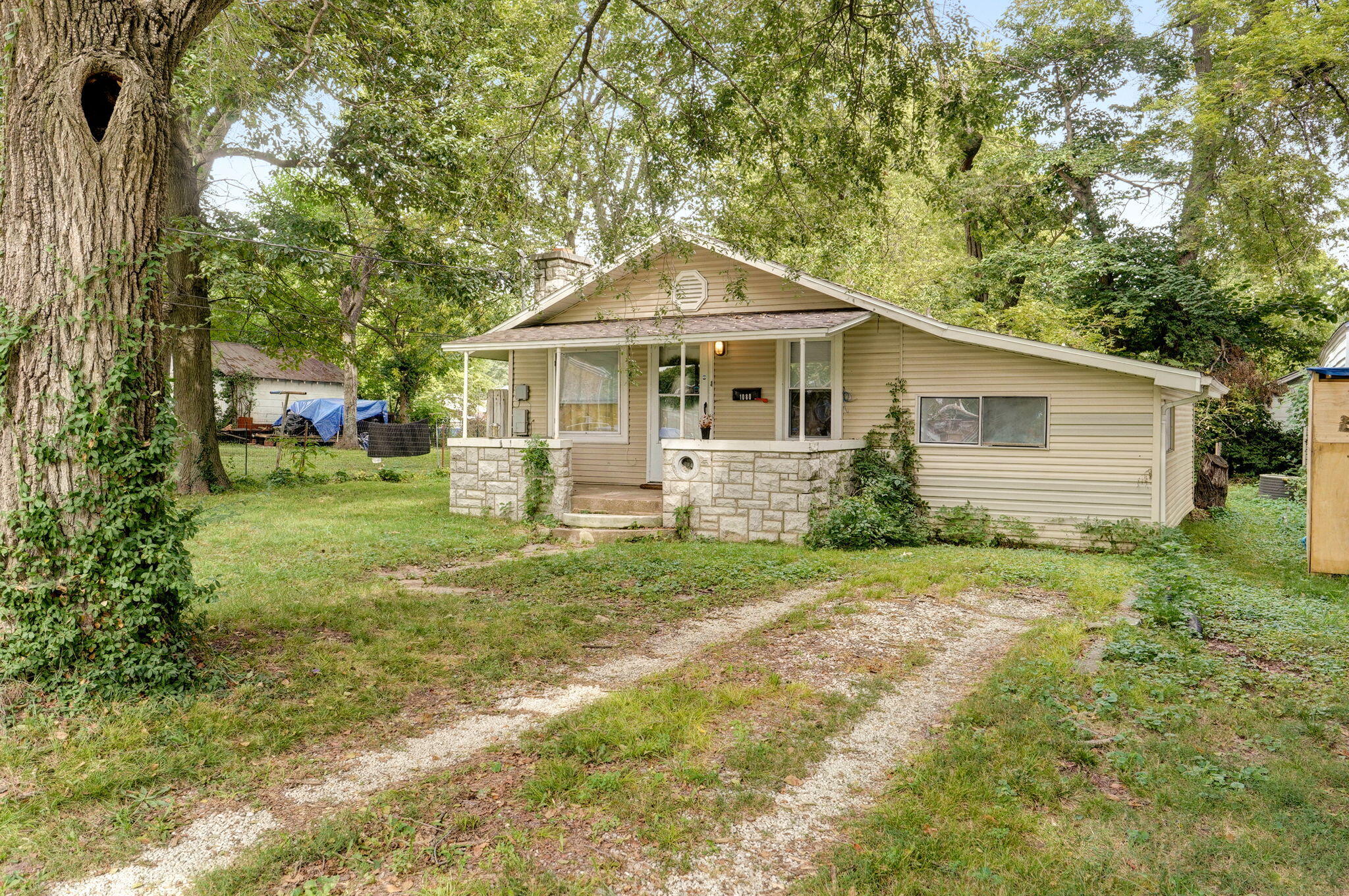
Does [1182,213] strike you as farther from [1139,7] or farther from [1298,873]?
[1298,873]

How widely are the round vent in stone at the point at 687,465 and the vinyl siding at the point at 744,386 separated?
1.64 m

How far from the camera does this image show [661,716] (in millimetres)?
4328

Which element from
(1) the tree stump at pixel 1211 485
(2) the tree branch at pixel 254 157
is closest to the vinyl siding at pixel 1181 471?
(1) the tree stump at pixel 1211 485

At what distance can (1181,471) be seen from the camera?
13.2m

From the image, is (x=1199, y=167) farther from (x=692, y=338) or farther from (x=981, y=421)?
(x=692, y=338)

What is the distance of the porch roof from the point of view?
413 inches

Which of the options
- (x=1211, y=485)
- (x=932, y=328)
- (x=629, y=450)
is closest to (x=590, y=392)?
(x=629, y=450)

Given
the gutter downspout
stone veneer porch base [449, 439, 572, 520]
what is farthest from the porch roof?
the gutter downspout

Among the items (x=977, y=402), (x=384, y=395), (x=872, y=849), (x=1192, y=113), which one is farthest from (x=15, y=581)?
(x=384, y=395)

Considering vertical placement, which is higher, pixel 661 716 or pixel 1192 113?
pixel 1192 113

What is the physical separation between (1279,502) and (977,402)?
9.04 meters

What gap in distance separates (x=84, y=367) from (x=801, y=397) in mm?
8319

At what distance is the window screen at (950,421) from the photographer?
36.1ft

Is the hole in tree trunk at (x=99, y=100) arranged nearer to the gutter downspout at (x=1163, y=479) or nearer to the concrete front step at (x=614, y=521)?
the concrete front step at (x=614, y=521)
